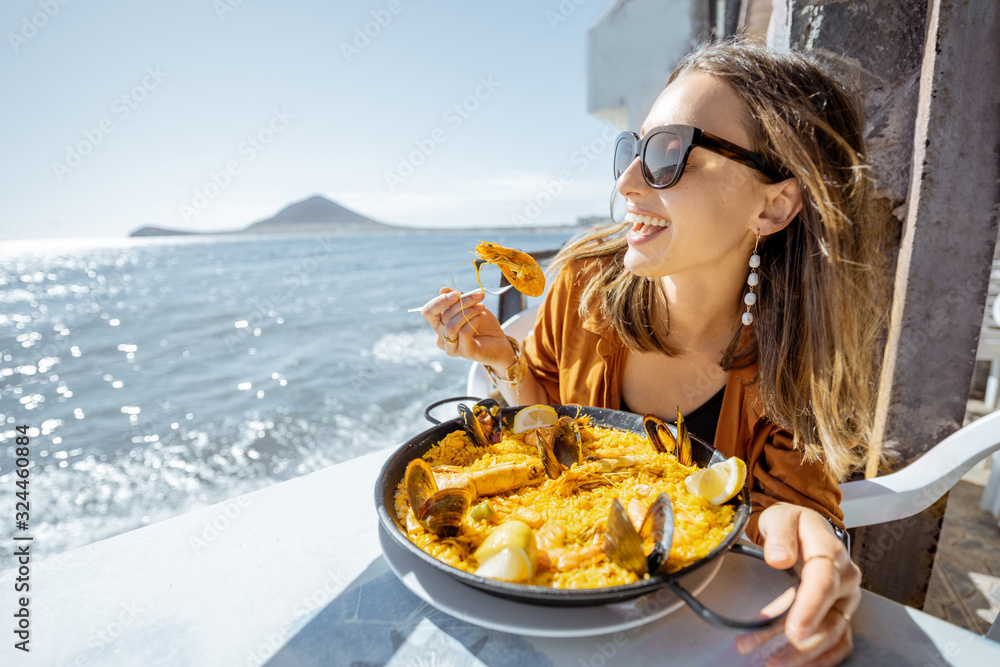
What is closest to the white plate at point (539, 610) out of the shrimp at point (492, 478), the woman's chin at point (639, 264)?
the shrimp at point (492, 478)

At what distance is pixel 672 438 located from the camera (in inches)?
55.3

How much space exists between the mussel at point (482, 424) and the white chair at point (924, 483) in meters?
1.32

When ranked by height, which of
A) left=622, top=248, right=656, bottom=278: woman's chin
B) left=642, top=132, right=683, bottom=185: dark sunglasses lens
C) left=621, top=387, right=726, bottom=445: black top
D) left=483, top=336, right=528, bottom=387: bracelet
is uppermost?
left=642, top=132, right=683, bottom=185: dark sunglasses lens

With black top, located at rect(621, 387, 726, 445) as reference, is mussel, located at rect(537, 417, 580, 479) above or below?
above

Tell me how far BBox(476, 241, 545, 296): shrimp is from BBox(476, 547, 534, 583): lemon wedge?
1056 millimetres

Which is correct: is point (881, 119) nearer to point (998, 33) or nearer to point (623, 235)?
point (998, 33)

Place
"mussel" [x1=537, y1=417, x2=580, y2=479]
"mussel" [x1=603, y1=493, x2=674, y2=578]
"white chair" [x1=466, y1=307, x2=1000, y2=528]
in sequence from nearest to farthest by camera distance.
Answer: "mussel" [x1=603, y1=493, x2=674, y2=578] → "mussel" [x1=537, y1=417, x2=580, y2=479] → "white chair" [x1=466, y1=307, x2=1000, y2=528]

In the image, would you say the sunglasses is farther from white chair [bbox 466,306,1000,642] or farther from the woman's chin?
white chair [bbox 466,306,1000,642]

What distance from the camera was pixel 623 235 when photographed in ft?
7.34

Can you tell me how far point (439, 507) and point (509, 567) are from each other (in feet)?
0.72

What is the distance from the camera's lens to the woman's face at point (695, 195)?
1.55 metres

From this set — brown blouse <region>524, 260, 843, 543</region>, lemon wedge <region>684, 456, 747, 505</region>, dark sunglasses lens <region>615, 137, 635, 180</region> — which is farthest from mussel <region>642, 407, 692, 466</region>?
dark sunglasses lens <region>615, 137, 635, 180</region>

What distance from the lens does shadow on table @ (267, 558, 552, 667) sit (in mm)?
945

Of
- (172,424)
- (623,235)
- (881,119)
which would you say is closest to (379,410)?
(172,424)
